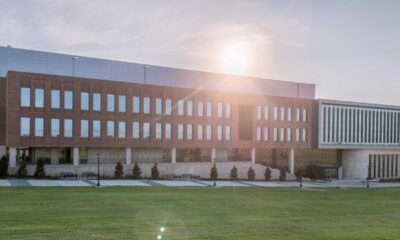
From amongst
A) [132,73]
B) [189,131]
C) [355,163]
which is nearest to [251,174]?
[189,131]

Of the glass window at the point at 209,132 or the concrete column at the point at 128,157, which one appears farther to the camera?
the glass window at the point at 209,132


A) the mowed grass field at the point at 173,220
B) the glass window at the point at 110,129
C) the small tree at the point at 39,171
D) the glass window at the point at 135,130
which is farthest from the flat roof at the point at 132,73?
the mowed grass field at the point at 173,220

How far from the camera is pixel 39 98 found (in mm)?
49062

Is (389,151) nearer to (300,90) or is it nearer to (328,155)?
(328,155)

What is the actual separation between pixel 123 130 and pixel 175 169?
9.25 metres

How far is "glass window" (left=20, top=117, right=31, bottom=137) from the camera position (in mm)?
47969

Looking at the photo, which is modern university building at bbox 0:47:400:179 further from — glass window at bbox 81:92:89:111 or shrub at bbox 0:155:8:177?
shrub at bbox 0:155:8:177

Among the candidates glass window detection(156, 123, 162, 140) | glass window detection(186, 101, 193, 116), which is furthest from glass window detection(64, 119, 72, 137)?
glass window detection(186, 101, 193, 116)

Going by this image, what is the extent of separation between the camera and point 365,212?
2405cm

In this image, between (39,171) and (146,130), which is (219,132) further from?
(39,171)

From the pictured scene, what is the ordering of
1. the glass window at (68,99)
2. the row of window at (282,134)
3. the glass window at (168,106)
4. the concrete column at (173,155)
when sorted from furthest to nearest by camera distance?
the row of window at (282,134) < the concrete column at (173,155) < the glass window at (168,106) < the glass window at (68,99)

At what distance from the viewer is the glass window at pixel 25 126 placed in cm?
4797

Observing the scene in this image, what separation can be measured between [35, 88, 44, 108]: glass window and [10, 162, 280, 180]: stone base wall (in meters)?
7.04

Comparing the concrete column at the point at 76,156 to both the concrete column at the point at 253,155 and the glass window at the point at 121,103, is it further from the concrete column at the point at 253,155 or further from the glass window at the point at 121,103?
the concrete column at the point at 253,155
